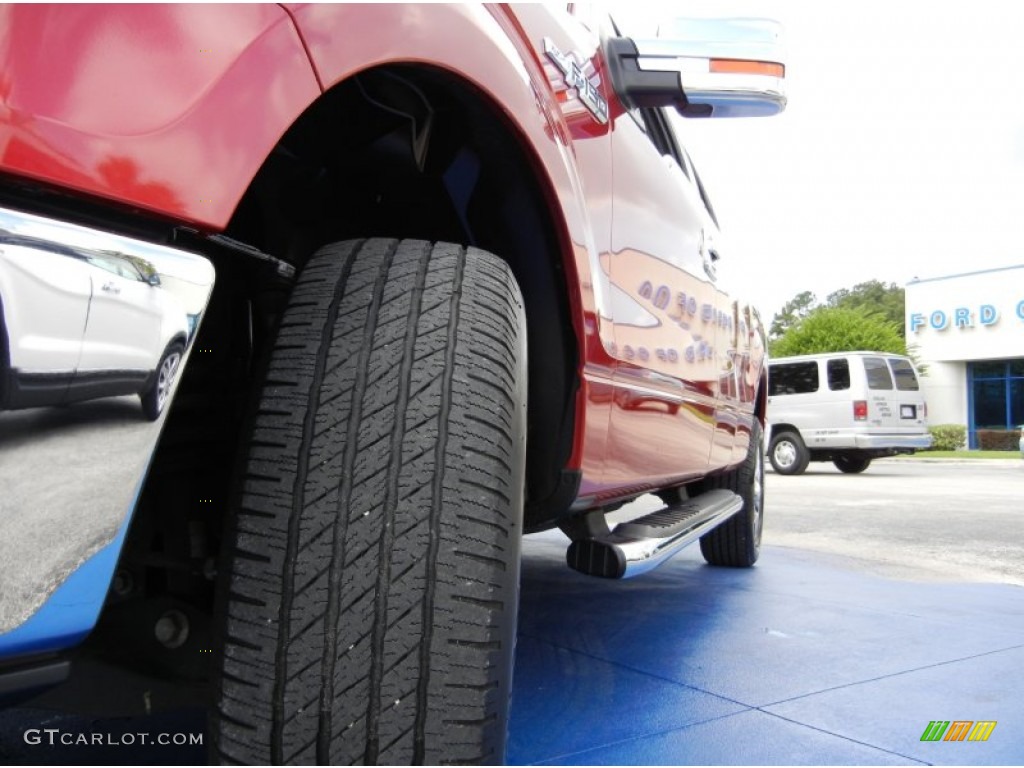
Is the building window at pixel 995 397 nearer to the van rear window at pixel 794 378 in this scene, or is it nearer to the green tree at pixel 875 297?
the van rear window at pixel 794 378

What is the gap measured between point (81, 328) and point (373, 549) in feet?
1.46

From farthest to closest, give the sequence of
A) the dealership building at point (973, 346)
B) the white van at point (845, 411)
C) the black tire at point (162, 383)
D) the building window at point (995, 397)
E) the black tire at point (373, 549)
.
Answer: the building window at point (995, 397), the dealership building at point (973, 346), the white van at point (845, 411), the black tire at point (373, 549), the black tire at point (162, 383)

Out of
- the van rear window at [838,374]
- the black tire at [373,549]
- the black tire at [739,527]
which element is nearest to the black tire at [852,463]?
the van rear window at [838,374]

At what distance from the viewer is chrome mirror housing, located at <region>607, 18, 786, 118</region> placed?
5.65 feet

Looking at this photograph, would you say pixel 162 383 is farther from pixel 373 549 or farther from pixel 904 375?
pixel 904 375

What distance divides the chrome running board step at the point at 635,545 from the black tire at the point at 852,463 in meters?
13.0

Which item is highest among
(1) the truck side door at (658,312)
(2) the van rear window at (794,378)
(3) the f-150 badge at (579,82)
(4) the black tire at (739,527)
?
(2) the van rear window at (794,378)

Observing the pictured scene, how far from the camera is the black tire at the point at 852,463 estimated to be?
1452 cm

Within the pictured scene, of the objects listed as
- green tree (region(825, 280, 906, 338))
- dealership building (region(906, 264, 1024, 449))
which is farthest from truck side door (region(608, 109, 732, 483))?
green tree (region(825, 280, 906, 338))

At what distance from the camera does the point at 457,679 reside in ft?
3.49

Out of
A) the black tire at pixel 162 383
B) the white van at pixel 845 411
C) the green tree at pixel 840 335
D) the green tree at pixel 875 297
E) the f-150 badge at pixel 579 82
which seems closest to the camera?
the black tire at pixel 162 383

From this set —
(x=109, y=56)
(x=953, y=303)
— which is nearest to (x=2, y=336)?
(x=109, y=56)

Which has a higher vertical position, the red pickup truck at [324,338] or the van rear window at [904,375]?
the van rear window at [904,375]

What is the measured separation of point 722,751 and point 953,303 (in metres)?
28.9
